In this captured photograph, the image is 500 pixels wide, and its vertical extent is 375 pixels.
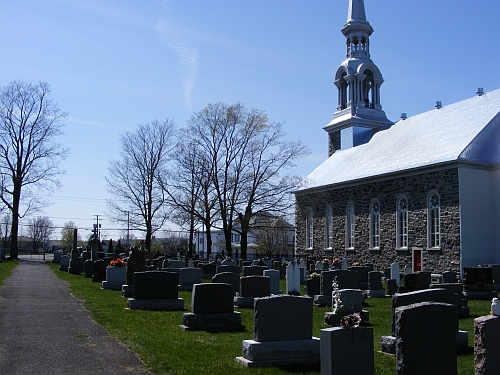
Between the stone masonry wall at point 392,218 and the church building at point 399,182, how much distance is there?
0.16 ft

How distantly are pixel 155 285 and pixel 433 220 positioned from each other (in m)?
17.6

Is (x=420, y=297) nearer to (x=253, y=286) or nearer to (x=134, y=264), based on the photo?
(x=253, y=286)

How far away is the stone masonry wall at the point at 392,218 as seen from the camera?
2631cm

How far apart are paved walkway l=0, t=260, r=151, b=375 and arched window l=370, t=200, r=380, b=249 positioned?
67.2 feet

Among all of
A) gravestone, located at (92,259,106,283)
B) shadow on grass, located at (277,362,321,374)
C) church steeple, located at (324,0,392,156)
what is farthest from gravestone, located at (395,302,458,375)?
church steeple, located at (324,0,392,156)

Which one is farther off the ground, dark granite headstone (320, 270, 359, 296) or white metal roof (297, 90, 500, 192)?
white metal roof (297, 90, 500, 192)

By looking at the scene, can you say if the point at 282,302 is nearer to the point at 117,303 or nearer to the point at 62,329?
the point at 62,329

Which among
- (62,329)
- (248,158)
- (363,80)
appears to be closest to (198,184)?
(248,158)

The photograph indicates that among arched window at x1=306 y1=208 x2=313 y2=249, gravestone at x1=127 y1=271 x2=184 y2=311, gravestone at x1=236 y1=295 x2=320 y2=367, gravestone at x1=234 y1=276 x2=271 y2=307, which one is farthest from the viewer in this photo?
arched window at x1=306 y1=208 x2=313 y2=249

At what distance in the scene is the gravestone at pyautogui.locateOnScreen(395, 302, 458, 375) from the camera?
6.32 metres

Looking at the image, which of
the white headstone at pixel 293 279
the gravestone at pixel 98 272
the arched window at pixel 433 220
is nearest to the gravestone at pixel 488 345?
the white headstone at pixel 293 279

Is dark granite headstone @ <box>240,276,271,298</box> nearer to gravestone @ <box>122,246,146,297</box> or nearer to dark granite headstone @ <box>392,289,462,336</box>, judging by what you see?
gravestone @ <box>122,246,146,297</box>

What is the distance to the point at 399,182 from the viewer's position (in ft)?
97.8

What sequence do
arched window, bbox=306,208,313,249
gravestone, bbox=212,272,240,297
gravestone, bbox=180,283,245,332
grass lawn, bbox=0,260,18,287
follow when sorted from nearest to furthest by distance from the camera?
gravestone, bbox=180,283,245,332 < gravestone, bbox=212,272,240,297 < grass lawn, bbox=0,260,18,287 < arched window, bbox=306,208,313,249
